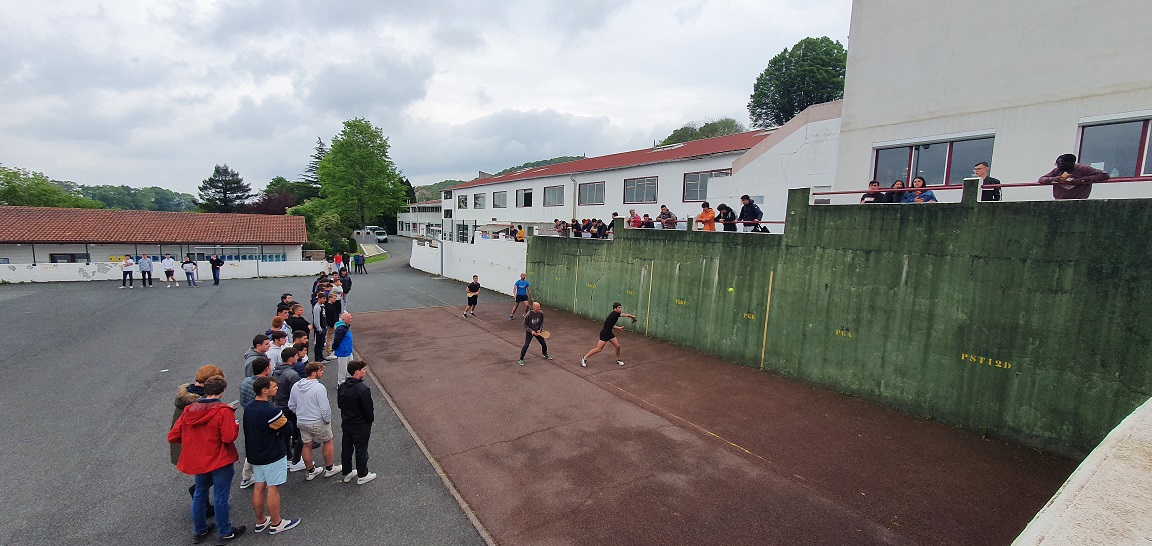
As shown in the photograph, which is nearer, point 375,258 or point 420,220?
point 375,258

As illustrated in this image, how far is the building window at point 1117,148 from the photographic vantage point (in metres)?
8.22

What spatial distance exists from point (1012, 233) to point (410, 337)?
13885mm

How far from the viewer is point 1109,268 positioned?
6.87 meters

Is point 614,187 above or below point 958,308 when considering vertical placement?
above

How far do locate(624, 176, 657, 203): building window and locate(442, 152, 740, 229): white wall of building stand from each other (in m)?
0.21

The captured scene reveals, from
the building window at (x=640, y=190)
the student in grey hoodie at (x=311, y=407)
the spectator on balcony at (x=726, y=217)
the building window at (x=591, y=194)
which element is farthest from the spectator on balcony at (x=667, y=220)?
the building window at (x=591, y=194)

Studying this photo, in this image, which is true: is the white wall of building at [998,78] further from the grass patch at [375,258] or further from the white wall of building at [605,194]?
the grass patch at [375,258]

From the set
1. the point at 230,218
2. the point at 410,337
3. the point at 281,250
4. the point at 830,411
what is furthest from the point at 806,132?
the point at 230,218

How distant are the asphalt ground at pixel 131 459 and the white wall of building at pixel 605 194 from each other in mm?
14152

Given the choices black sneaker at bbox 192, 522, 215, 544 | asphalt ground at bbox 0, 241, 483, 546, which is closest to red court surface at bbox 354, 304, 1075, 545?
asphalt ground at bbox 0, 241, 483, 546

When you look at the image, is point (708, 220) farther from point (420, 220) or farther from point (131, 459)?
point (420, 220)

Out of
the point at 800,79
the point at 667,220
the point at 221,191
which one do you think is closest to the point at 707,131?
the point at 800,79

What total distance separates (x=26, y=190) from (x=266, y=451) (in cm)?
6967

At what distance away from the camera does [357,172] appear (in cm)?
4869
